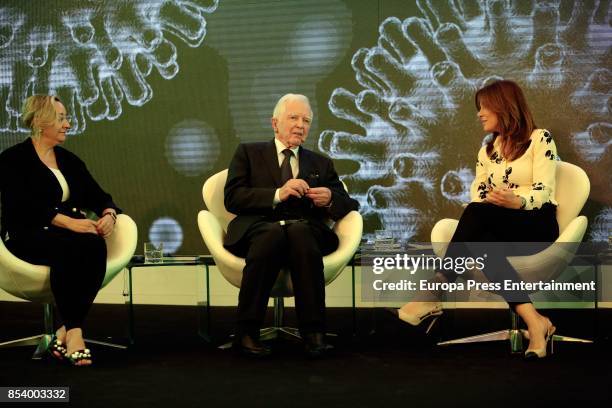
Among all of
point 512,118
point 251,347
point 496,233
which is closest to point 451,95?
point 512,118

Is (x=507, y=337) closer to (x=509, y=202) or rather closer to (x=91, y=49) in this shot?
(x=509, y=202)

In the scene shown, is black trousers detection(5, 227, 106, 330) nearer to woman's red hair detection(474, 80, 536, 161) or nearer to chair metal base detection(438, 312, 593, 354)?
chair metal base detection(438, 312, 593, 354)

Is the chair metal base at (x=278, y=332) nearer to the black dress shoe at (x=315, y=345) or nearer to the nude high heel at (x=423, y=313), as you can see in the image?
the black dress shoe at (x=315, y=345)

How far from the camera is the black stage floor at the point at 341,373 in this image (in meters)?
2.67

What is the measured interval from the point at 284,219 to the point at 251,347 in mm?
691

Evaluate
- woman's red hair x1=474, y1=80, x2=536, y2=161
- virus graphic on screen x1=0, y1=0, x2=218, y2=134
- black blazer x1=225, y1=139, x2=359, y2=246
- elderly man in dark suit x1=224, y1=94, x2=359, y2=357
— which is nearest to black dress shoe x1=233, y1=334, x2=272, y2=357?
elderly man in dark suit x1=224, y1=94, x2=359, y2=357

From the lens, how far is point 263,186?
12.7ft

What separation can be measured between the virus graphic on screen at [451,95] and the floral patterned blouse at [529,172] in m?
1.15

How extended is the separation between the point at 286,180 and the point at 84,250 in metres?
1.03

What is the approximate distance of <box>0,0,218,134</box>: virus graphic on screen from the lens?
17.7 ft

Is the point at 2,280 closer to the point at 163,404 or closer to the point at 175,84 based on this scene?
the point at 163,404

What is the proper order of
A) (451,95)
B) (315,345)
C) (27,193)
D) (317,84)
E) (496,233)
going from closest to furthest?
(315,345)
(496,233)
(27,193)
(451,95)
(317,84)

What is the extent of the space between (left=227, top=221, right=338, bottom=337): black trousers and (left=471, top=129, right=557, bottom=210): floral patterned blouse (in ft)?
3.05

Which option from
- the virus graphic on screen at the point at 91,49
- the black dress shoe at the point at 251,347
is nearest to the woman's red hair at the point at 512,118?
the black dress shoe at the point at 251,347
